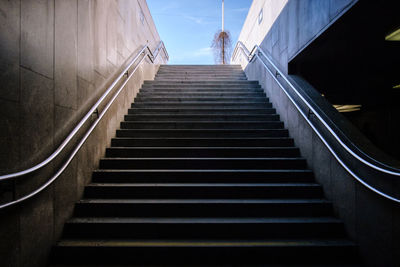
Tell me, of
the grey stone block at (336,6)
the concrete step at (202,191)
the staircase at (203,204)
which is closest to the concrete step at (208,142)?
the staircase at (203,204)

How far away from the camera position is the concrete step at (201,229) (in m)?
2.23

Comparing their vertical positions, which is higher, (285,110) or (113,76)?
(113,76)

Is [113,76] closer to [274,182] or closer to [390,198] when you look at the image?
[274,182]

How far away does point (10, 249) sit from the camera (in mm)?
1616

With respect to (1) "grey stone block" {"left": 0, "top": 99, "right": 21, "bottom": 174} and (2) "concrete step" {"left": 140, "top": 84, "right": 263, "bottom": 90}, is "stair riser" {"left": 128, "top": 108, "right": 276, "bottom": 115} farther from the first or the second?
(1) "grey stone block" {"left": 0, "top": 99, "right": 21, "bottom": 174}

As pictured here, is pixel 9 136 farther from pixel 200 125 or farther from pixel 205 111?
pixel 205 111

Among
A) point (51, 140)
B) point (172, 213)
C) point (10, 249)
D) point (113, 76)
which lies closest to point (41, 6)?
point (51, 140)

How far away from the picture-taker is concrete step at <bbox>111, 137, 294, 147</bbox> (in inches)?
136

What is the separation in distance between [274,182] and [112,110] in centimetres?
267

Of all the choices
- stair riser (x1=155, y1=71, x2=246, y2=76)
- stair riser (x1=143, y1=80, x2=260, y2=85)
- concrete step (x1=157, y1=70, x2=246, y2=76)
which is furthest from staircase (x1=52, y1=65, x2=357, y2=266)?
concrete step (x1=157, y1=70, x2=246, y2=76)

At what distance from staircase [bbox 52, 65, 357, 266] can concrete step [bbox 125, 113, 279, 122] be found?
15cm

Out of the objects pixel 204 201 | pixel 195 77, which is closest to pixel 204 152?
pixel 204 201

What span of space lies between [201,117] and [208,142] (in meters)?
0.80

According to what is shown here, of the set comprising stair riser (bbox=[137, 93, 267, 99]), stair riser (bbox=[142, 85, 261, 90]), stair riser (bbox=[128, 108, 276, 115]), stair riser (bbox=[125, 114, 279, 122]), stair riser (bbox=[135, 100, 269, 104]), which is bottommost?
stair riser (bbox=[125, 114, 279, 122])
